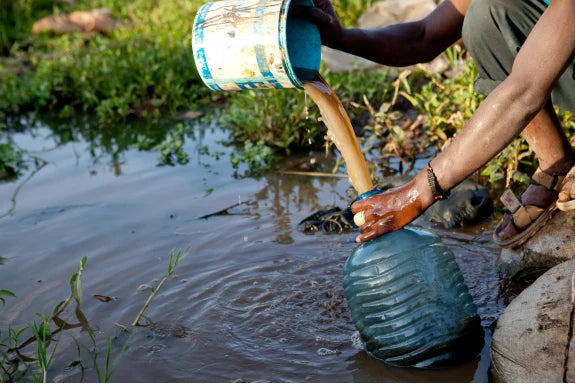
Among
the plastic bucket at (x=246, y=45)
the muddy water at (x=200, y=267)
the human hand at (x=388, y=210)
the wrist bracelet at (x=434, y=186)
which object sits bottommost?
the muddy water at (x=200, y=267)

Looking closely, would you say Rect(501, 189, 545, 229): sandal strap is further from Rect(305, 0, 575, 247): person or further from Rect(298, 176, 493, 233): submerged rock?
Rect(298, 176, 493, 233): submerged rock

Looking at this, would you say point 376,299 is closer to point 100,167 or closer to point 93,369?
point 93,369

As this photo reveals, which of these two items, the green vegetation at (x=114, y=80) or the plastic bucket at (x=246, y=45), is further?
the green vegetation at (x=114, y=80)

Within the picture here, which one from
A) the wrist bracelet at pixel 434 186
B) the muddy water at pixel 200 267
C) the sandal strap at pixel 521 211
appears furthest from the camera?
the sandal strap at pixel 521 211

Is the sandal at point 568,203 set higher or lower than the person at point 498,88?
lower

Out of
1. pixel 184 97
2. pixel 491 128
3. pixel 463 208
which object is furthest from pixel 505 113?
pixel 184 97

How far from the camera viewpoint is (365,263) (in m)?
2.50

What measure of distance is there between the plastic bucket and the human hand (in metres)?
0.50

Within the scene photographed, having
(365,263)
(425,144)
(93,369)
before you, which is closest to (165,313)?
(93,369)

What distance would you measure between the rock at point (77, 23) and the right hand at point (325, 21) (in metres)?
6.74

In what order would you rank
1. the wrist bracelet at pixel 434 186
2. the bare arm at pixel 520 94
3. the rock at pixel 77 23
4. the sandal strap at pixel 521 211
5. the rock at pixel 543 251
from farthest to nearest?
the rock at pixel 77 23 → the sandal strap at pixel 521 211 → the rock at pixel 543 251 → the wrist bracelet at pixel 434 186 → the bare arm at pixel 520 94

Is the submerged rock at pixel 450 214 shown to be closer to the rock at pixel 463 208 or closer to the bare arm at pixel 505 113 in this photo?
the rock at pixel 463 208

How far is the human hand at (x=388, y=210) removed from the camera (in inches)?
93.7

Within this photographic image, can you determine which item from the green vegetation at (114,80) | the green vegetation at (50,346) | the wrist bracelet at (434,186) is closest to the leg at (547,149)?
the wrist bracelet at (434,186)
